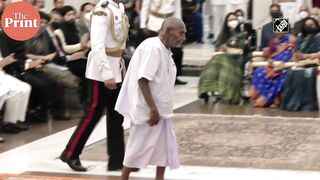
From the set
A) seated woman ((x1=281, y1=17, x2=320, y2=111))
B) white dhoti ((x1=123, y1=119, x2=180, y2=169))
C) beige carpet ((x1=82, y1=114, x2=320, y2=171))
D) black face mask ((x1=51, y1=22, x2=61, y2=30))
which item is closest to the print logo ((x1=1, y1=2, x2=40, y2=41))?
black face mask ((x1=51, y1=22, x2=61, y2=30))

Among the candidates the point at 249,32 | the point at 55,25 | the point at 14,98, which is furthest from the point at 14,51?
the point at 249,32

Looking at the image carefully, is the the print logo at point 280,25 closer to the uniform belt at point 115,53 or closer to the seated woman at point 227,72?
the seated woman at point 227,72

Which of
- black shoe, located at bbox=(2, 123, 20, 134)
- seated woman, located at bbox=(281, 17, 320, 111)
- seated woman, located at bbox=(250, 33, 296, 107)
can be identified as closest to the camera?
black shoe, located at bbox=(2, 123, 20, 134)

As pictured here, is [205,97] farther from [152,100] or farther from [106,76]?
[152,100]

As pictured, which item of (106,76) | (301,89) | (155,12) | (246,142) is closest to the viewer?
(106,76)

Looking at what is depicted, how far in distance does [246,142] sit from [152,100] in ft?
10.7

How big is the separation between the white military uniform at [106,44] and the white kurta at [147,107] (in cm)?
86

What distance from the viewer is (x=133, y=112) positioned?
7531 millimetres

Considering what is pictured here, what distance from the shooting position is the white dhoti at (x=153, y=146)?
297 inches

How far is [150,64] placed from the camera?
289 inches

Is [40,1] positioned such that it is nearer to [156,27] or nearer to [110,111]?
[156,27]

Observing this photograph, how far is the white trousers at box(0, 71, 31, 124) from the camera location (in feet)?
37.1

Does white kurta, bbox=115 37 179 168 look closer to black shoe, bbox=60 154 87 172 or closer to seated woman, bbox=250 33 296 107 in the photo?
black shoe, bbox=60 154 87 172

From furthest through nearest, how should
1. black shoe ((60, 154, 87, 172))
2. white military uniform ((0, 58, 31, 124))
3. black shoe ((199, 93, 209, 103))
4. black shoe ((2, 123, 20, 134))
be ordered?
1. black shoe ((199, 93, 209, 103))
2. black shoe ((2, 123, 20, 134))
3. white military uniform ((0, 58, 31, 124))
4. black shoe ((60, 154, 87, 172))
